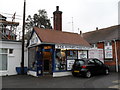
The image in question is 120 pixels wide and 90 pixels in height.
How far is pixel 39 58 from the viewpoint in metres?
14.0

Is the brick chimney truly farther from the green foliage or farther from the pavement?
the green foliage

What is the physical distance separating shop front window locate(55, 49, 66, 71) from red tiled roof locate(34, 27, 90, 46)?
103 cm

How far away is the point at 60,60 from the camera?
14.4m

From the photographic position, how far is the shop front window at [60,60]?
14.1m

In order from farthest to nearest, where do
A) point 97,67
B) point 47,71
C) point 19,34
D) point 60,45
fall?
point 19,34, point 47,71, point 60,45, point 97,67

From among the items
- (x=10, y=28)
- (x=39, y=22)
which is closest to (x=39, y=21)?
(x=39, y=22)

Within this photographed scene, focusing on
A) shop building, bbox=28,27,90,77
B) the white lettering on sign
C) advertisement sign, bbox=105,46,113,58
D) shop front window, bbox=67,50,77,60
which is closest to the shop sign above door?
shop building, bbox=28,27,90,77

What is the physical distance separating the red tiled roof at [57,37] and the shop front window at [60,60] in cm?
103

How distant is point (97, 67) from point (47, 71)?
5179mm

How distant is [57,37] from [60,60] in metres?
2.53

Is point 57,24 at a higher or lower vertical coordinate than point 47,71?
higher

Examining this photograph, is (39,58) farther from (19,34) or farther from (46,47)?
(19,34)

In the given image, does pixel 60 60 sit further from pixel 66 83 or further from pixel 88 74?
pixel 66 83

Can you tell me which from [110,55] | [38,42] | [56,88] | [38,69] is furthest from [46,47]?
[110,55]
